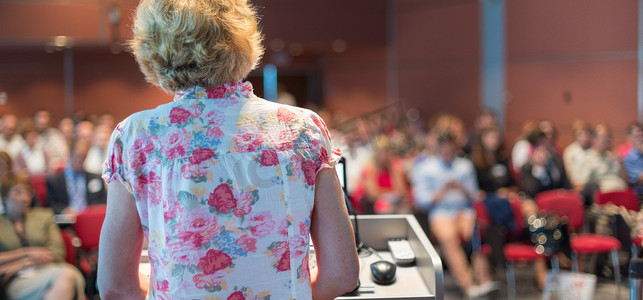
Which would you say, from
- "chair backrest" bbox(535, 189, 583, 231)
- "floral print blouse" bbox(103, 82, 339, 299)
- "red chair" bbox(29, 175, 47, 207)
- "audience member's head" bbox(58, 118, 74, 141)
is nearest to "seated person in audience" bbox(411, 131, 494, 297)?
"chair backrest" bbox(535, 189, 583, 231)

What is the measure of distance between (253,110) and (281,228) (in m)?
0.23

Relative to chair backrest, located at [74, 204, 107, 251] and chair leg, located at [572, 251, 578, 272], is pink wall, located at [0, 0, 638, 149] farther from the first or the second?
chair backrest, located at [74, 204, 107, 251]

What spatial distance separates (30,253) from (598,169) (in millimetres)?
5174

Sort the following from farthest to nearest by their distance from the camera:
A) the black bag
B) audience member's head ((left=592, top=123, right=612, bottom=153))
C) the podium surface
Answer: audience member's head ((left=592, top=123, right=612, bottom=153))
the black bag
the podium surface

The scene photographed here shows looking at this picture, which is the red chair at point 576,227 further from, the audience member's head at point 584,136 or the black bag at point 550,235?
the audience member's head at point 584,136

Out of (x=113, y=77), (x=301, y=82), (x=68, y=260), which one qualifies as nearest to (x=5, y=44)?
(x=113, y=77)

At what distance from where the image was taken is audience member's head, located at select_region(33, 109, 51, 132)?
7695mm

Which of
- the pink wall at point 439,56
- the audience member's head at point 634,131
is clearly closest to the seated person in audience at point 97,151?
the audience member's head at point 634,131

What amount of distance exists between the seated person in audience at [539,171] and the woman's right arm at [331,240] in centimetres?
484

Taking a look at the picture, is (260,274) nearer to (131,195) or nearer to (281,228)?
(281,228)

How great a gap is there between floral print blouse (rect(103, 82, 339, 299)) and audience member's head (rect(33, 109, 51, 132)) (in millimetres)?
6742

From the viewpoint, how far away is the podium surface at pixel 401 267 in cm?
202

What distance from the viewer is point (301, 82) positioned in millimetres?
12305

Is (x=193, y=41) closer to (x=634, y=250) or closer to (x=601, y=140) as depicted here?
(x=634, y=250)
